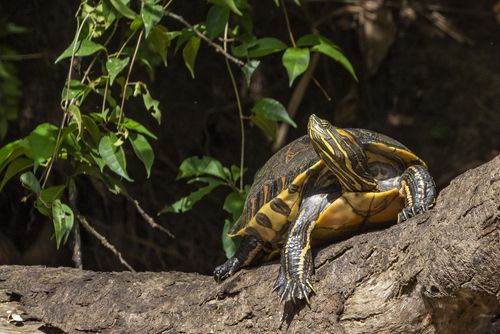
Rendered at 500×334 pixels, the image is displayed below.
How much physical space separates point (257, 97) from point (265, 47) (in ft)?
4.05

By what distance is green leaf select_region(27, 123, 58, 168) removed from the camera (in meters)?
2.85

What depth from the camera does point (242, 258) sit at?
273 centimetres

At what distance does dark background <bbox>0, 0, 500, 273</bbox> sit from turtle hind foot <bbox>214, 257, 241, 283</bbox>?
52.5 inches

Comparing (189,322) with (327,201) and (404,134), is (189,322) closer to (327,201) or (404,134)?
(327,201)

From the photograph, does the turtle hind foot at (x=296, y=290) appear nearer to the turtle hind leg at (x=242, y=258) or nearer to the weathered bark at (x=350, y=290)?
the weathered bark at (x=350, y=290)

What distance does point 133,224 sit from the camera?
424 cm

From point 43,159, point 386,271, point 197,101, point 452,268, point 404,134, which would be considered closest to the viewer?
point 452,268

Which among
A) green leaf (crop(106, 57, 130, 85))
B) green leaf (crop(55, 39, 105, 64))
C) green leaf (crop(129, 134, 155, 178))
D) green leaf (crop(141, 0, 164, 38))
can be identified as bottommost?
green leaf (crop(129, 134, 155, 178))

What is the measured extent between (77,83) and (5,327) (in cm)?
86

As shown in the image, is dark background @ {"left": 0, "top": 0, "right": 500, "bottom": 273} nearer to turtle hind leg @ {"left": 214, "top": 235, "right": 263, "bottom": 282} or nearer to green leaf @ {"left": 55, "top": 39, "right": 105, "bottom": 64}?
green leaf @ {"left": 55, "top": 39, "right": 105, "bottom": 64}

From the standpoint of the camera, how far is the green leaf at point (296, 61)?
2920 mm

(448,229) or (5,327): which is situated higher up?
(448,229)

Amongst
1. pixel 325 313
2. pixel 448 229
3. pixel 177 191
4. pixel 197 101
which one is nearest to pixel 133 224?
pixel 177 191

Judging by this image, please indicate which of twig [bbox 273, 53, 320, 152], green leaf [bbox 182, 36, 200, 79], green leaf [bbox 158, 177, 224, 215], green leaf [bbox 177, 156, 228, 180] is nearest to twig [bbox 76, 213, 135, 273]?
green leaf [bbox 158, 177, 224, 215]
